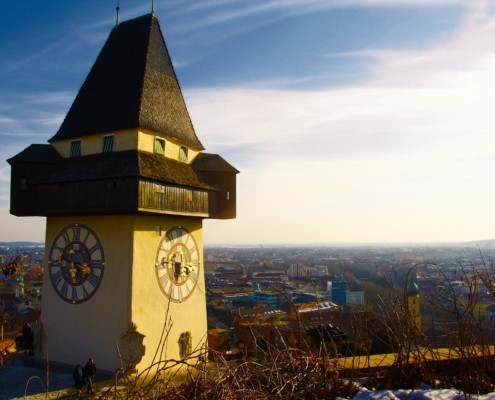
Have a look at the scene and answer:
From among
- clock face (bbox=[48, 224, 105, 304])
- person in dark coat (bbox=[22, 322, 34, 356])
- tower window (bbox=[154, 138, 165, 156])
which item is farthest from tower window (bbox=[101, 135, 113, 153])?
person in dark coat (bbox=[22, 322, 34, 356])

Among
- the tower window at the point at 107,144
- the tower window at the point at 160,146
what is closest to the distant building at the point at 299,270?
the tower window at the point at 160,146

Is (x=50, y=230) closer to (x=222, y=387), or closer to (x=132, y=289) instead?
(x=132, y=289)

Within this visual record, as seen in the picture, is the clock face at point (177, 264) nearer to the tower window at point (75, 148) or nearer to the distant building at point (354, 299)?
the tower window at point (75, 148)

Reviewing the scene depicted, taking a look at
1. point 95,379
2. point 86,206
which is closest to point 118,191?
point 86,206

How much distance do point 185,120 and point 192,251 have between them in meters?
3.46

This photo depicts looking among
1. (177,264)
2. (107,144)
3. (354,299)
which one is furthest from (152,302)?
(354,299)

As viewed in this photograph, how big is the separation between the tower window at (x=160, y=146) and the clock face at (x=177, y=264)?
181 centimetres

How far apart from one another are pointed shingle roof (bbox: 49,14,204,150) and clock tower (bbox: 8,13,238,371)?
35mm

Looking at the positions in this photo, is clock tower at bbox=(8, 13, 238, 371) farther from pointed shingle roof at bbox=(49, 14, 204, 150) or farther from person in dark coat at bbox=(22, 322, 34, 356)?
person in dark coat at bbox=(22, 322, 34, 356)

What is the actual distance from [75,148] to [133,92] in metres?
1.94

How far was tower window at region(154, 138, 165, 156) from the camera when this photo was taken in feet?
38.7

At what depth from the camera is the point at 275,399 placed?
276 cm

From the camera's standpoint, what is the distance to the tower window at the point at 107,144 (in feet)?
38.0

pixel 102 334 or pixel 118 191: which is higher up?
pixel 118 191
